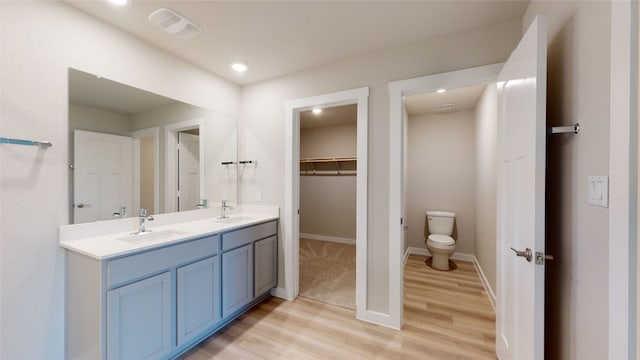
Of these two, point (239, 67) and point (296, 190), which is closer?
point (239, 67)

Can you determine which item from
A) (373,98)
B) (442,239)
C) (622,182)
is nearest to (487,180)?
(442,239)

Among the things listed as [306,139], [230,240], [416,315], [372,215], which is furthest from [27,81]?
[306,139]

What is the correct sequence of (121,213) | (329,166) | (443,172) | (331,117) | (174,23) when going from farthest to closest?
(329,166)
(331,117)
(443,172)
(121,213)
(174,23)

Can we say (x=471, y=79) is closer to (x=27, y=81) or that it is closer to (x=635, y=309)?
(x=635, y=309)

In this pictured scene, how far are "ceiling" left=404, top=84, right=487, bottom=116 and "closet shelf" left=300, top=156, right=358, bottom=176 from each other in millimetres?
1468

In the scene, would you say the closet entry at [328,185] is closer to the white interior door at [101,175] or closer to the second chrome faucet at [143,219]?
the second chrome faucet at [143,219]

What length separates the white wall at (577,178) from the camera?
34.2 inches

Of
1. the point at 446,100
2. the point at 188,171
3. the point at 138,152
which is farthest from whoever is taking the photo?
the point at 446,100

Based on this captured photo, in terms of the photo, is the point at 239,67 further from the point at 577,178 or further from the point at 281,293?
the point at 577,178

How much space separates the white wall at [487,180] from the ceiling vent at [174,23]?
106 inches

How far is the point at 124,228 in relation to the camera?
1.90 metres

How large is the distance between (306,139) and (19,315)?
14.8ft

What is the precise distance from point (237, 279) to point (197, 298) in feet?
1.32

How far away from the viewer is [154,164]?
2.16 m
